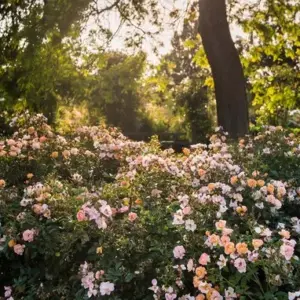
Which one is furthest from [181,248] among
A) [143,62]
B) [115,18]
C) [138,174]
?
[143,62]

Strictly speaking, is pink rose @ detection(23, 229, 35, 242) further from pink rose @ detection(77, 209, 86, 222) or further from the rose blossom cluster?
the rose blossom cluster

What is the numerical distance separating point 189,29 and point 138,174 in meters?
10.8

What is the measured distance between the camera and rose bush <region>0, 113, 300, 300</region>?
9.66 ft

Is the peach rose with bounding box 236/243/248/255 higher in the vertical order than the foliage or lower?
lower

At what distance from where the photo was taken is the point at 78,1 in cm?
953

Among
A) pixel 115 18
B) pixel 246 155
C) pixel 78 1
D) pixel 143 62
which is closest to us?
pixel 246 155

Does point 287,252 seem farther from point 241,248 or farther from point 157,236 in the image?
point 157,236

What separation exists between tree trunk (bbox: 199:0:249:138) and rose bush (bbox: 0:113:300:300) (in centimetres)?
413

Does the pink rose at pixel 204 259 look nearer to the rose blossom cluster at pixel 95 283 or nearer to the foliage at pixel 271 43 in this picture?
the rose blossom cluster at pixel 95 283

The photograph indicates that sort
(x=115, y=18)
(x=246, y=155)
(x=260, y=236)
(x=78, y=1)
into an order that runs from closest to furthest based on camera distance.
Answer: (x=260, y=236)
(x=246, y=155)
(x=78, y=1)
(x=115, y=18)

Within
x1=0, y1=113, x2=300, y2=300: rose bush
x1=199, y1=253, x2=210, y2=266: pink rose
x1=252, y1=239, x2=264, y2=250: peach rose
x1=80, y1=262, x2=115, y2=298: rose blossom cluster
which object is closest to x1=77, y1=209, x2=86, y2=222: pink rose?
x1=0, y1=113, x2=300, y2=300: rose bush

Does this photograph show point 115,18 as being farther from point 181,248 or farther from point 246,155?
point 181,248

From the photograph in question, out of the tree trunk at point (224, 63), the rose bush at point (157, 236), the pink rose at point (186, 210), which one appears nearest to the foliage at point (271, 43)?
the tree trunk at point (224, 63)

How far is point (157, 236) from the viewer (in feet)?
11.2
